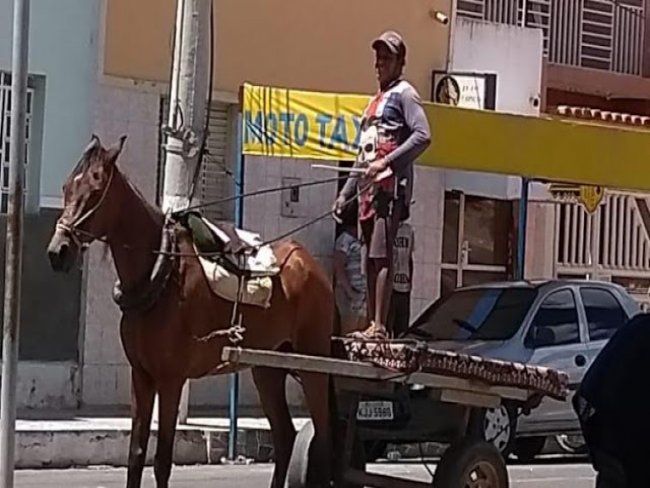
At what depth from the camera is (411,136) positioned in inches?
420

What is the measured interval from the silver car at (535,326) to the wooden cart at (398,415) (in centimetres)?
419

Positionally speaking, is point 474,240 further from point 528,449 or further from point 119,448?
point 119,448

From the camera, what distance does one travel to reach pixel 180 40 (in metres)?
14.2

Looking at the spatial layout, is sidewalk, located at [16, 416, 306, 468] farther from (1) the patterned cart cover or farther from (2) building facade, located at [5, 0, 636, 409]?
(1) the patterned cart cover

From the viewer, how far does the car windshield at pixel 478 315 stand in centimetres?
1645

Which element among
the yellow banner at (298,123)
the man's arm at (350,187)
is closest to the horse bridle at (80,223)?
the man's arm at (350,187)

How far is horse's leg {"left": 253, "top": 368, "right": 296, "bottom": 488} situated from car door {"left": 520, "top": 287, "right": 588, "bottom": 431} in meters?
5.00

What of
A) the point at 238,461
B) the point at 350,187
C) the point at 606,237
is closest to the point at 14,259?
the point at 350,187

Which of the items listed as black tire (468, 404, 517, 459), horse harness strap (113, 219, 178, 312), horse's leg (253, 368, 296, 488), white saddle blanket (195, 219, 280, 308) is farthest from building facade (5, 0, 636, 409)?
horse harness strap (113, 219, 178, 312)

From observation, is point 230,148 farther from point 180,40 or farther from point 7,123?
point 180,40

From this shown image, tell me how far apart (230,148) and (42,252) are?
119 inches

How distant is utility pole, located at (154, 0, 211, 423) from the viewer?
44.7 ft

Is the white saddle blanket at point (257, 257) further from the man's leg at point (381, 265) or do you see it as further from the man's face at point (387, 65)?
the man's face at point (387, 65)

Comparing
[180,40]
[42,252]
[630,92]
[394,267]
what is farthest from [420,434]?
[630,92]
